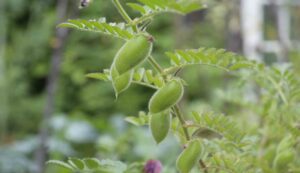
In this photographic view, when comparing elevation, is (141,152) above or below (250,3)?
below

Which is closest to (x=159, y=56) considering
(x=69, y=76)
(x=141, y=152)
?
(x=69, y=76)

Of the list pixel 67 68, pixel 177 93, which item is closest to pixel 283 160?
pixel 177 93

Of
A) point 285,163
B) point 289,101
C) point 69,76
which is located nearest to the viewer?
point 285,163

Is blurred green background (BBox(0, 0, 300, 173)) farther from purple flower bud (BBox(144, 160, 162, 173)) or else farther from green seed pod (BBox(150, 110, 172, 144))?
green seed pod (BBox(150, 110, 172, 144))

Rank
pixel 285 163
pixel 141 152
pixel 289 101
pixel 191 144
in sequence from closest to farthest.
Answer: pixel 191 144, pixel 285 163, pixel 289 101, pixel 141 152

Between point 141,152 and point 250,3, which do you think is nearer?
point 141,152

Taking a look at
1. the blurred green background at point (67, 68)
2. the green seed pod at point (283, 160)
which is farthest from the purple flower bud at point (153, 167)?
the blurred green background at point (67, 68)

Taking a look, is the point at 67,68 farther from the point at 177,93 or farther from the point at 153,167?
the point at 177,93

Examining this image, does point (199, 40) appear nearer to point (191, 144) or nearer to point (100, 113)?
point (100, 113)
